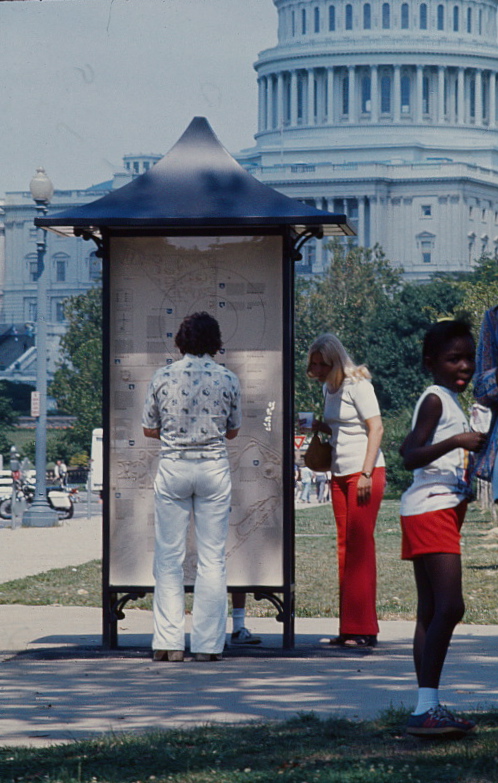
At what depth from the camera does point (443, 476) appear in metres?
6.34

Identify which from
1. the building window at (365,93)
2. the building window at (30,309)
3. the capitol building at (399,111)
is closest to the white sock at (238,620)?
the capitol building at (399,111)

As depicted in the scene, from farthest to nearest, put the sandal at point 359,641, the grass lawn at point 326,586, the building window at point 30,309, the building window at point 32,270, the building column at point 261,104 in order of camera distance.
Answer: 1. the building column at point 261,104
2. the building window at point 30,309
3. the building window at point 32,270
4. the grass lawn at point 326,586
5. the sandal at point 359,641

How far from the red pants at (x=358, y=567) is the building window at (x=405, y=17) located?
498 ft

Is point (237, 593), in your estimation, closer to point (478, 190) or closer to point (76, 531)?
point (76, 531)

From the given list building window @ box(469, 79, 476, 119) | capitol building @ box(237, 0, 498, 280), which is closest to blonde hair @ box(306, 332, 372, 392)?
capitol building @ box(237, 0, 498, 280)

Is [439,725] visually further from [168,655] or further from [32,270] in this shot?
[32,270]

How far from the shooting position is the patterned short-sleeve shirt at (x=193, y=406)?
27.8ft

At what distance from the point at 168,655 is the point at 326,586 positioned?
5971 mm

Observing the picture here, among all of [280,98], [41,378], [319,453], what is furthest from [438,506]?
[280,98]

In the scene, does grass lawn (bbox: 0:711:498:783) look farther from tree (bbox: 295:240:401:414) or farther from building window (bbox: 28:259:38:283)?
building window (bbox: 28:259:38:283)

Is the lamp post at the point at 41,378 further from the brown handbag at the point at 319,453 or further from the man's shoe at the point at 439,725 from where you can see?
the man's shoe at the point at 439,725

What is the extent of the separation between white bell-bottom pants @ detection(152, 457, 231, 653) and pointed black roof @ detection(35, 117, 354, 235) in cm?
128

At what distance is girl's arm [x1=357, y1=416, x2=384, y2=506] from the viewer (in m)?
9.12

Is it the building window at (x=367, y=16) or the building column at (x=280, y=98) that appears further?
the building window at (x=367, y=16)
